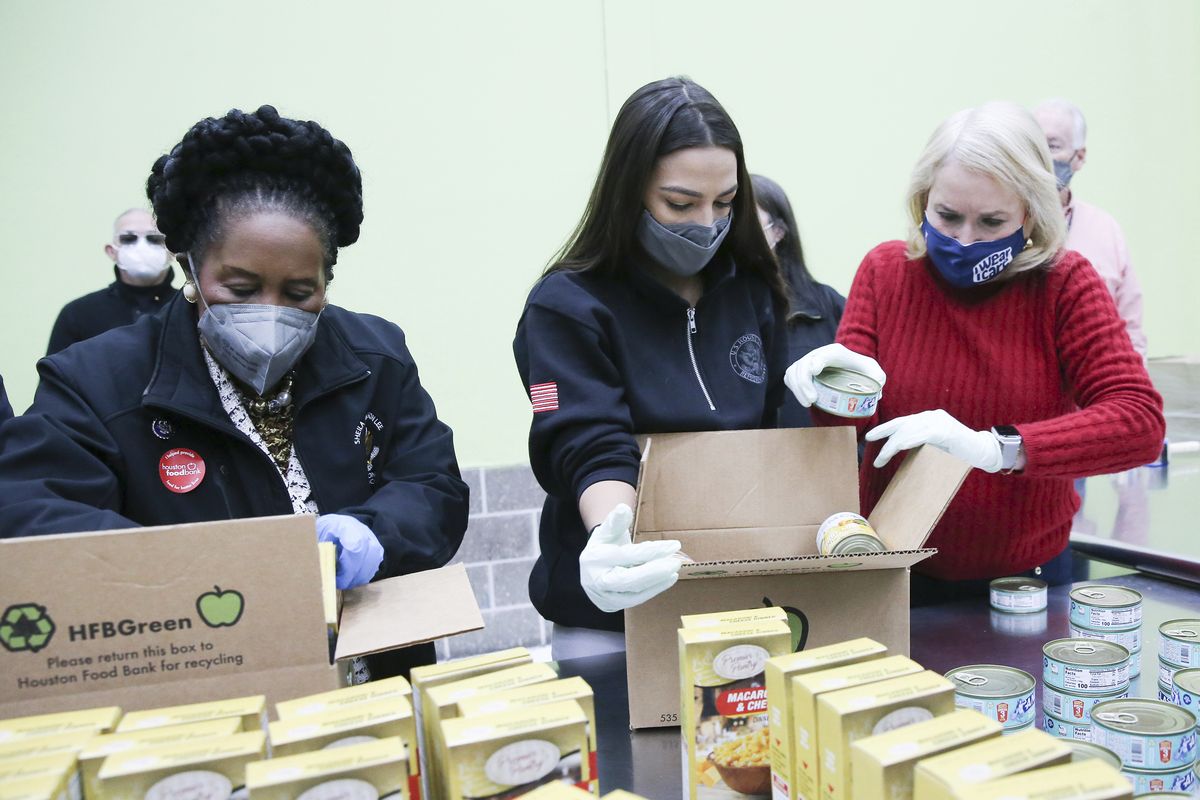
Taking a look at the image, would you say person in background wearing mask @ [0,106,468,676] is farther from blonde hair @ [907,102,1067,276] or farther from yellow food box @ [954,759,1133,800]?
blonde hair @ [907,102,1067,276]

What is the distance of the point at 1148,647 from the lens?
1.45m

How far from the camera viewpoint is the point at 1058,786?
0.71 m

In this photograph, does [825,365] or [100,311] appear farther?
[100,311]

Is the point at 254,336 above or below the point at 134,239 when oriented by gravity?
below

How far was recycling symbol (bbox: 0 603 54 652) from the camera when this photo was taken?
0.98 meters

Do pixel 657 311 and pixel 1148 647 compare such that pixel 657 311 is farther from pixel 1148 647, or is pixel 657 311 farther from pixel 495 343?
pixel 495 343

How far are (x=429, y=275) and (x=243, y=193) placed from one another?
214cm

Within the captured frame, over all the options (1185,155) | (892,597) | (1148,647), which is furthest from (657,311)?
(1185,155)

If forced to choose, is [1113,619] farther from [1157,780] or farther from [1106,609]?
[1157,780]

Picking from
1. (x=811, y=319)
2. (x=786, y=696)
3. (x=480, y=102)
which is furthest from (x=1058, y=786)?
(x=480, y=102)

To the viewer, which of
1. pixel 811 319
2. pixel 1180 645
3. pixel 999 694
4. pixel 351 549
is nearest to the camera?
pixel 999 694

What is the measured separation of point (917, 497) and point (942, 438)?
0.15 m

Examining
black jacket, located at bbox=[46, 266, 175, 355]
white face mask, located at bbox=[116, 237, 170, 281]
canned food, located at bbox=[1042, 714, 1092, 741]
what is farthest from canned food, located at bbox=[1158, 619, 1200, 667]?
white face mask, located at bbox=[116, 237, 170, 281]

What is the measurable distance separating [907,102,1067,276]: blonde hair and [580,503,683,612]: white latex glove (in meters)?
0.95
